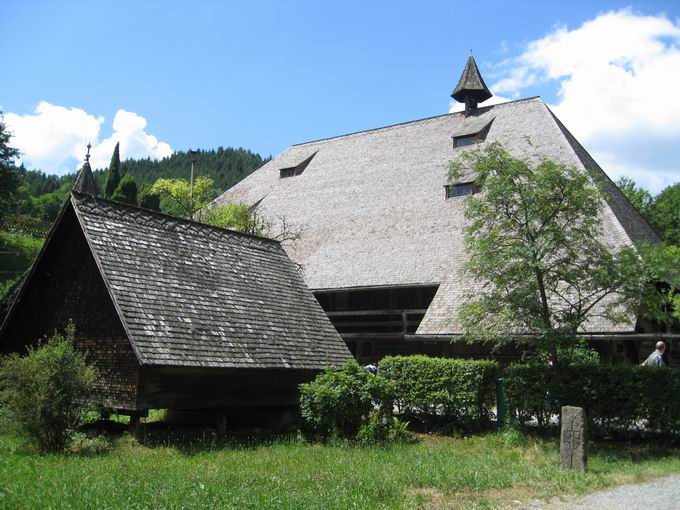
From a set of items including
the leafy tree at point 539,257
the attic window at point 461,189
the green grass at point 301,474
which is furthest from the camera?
the attic window at point 461,189

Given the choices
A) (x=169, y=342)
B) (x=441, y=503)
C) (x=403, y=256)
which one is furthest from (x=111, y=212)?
(x=403, y=256)

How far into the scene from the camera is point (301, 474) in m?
9.32

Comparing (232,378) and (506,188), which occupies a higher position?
(506,188)

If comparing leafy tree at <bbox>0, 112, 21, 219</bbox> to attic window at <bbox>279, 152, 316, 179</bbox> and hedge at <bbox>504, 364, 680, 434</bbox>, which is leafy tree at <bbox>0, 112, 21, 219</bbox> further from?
hedge at <bbox>504, 364, 680, 434</bbox>

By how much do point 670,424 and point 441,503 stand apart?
22.9 feet

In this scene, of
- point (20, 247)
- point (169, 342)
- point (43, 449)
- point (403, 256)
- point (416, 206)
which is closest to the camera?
point (43, 449)

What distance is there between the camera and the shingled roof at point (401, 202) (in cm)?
2250

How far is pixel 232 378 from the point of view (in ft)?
45.8

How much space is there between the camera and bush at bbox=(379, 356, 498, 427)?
14.6m

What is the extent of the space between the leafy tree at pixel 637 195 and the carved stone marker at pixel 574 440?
39.5 meters

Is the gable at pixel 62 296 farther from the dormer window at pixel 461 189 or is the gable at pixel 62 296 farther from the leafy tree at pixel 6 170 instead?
the leafy tree at pixel 6 170

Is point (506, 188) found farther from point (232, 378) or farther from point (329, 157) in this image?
point (329, 157)

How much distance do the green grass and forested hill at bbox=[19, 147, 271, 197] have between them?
100946 mm

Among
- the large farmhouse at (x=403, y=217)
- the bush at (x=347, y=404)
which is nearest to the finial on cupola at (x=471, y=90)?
the large farmhouse at (x=403, y=217)
